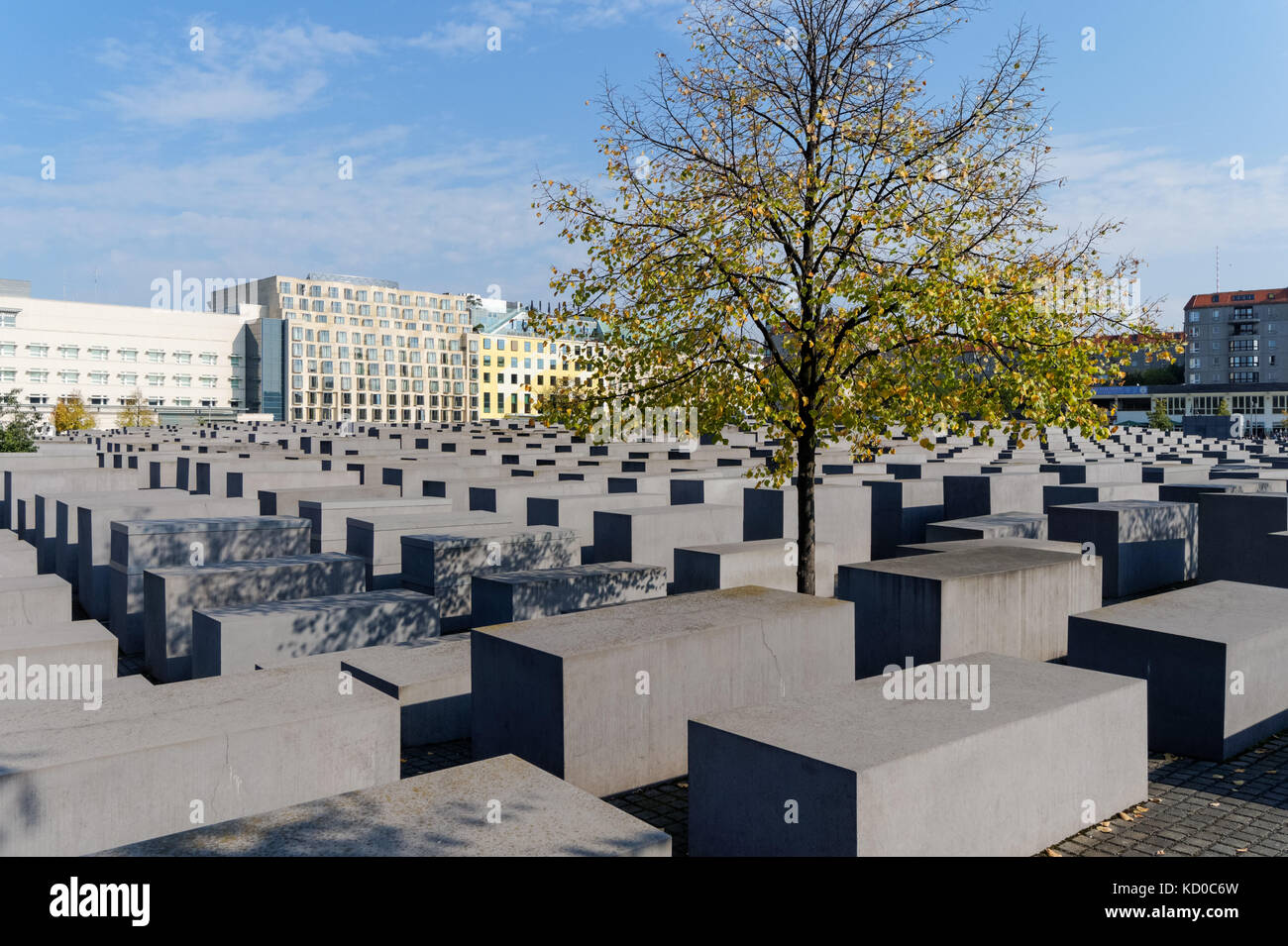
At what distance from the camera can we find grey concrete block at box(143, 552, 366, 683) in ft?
32.6

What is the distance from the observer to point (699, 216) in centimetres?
987

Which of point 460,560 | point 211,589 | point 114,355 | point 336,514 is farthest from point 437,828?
point 114,355

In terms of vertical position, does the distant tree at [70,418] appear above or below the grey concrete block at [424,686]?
above

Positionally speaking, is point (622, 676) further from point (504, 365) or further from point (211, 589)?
point (504, 365)

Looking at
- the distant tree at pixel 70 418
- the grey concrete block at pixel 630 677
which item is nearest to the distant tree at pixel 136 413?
the distant tree at pixel 70 418

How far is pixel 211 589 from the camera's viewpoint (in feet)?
33.4

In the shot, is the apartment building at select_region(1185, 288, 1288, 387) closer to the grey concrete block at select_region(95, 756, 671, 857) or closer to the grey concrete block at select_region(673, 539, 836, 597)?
the grey concrete block at select_region(673, 539, 836, 597)

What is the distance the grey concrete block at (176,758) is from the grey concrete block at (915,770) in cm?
202

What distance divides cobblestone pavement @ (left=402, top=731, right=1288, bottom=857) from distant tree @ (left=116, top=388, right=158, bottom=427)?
94.2 metres

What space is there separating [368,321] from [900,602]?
125559mm

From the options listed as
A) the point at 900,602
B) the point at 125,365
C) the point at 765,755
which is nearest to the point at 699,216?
the point at 900,602

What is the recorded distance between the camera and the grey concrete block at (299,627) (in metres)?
8.49

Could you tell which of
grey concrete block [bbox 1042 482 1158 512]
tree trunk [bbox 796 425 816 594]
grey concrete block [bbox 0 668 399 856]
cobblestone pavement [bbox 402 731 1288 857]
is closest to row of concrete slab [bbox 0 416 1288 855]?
grey concrete block [bbox 0 668 399 856]

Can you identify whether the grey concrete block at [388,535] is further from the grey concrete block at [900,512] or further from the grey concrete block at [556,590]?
→ the grey concrete block at [900,512]
